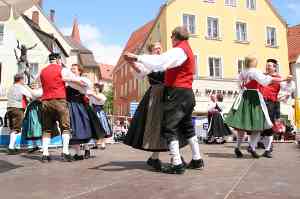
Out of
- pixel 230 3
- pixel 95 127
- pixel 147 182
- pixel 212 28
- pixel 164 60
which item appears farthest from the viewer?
pixel 230 3

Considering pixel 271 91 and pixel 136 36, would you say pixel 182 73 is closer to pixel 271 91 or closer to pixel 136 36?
pixel 271 91

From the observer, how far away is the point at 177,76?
15.9ft

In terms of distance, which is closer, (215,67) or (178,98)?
(178,98)

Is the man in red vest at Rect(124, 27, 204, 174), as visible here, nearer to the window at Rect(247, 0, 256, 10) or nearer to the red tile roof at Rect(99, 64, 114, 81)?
the window at Rect(247, 0, 256, 10)

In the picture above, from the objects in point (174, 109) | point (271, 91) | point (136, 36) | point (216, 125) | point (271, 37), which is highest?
point (136, 36)

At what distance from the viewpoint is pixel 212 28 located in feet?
104

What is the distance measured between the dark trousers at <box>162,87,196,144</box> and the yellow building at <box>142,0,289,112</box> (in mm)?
25063

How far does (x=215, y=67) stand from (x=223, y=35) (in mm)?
2531

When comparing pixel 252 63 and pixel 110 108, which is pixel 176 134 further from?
pixel 110 108

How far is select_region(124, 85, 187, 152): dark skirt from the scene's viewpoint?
5086mm

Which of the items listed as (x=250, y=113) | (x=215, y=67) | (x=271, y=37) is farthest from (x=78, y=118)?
(x=271, y=37)

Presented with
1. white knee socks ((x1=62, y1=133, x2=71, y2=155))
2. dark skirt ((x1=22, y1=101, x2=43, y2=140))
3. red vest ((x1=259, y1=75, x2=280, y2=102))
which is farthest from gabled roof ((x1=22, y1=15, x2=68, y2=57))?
white knee socks ((x1=62, y1=133, x2=71, y2=155))

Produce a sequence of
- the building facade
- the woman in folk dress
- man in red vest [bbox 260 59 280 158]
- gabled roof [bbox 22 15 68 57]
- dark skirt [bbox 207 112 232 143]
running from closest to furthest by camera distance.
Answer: the woman in folk dress < man in red vest [bbox 260 59 280 158] < dark skirt [bbox 207 112 232 143] < the building facade < gabled roof [bbox 22 15 68 57]

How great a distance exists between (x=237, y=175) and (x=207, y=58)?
27.2 meters
